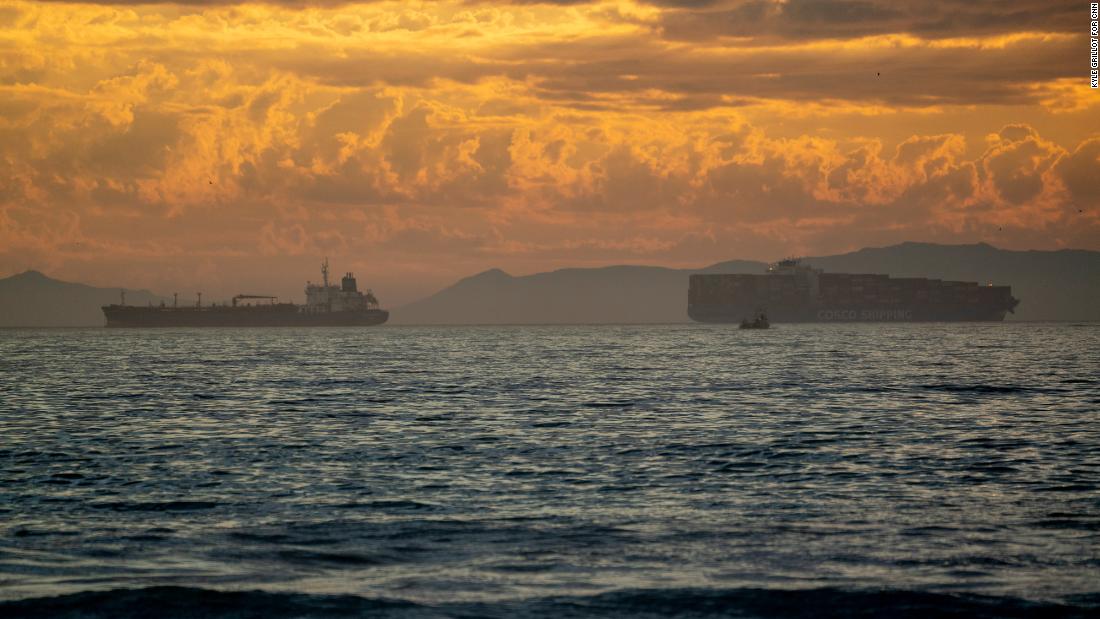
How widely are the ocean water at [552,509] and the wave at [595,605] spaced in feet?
Result: 0.17

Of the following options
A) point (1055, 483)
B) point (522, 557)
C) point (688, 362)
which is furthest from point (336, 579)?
point (688, 362)

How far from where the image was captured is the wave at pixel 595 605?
50.4 feet

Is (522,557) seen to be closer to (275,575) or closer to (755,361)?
(275,575)

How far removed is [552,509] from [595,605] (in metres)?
7.72

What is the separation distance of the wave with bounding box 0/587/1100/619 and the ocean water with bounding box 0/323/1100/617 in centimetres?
5

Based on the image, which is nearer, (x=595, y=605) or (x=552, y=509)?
(x=595, y=605)

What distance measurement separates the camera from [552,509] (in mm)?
23359

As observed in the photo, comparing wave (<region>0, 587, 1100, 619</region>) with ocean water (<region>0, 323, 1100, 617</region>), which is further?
ocean water (<region>0, 323, 1100, 617</region>)

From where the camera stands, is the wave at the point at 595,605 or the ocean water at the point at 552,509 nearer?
the wave at the point at 595,605

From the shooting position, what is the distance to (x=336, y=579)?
1734 cm

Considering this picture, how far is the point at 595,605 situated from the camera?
15656 millimetres

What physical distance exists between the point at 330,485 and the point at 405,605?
453 inches

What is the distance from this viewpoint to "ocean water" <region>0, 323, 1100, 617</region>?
16.3m

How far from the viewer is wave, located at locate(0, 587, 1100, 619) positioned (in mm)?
15352
